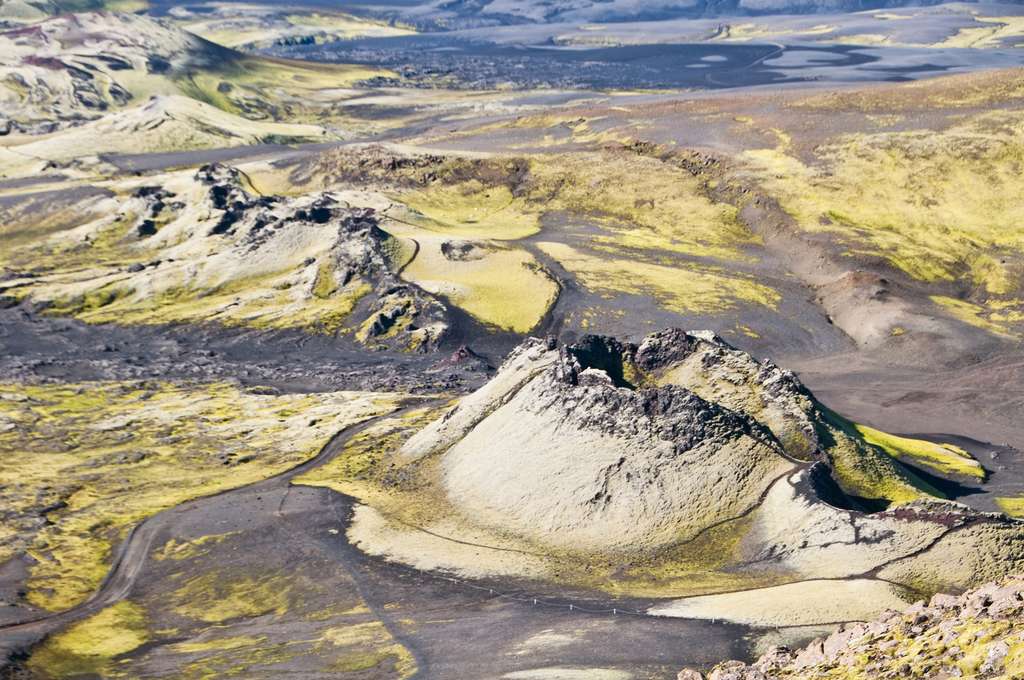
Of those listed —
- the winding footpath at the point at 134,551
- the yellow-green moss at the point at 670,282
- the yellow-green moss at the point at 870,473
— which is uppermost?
the yellow-green moss at the point at 870,473

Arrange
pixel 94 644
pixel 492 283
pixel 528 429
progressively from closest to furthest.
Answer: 1. pixel 94 644
2. pixel 528 429
3. pixel 492 283

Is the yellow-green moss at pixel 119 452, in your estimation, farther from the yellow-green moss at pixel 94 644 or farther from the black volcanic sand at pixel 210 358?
the black volcanic sand at pixel 210 358

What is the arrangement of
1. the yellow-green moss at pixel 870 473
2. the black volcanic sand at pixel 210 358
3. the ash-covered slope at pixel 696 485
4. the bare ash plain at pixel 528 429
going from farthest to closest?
the black volcanic sand at pixel 210 358
the yellow-green moss at pixel 870 473
the ash-covered slope at pixel 696 485
the bare ash plain at pixel 528 429

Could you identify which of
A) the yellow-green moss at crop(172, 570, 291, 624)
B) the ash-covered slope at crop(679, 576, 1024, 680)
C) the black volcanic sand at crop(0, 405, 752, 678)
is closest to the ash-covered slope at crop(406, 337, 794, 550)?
the black volcanic sand at crop(0, 405, 752, 678)

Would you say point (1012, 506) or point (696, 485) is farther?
point (1012, 506)

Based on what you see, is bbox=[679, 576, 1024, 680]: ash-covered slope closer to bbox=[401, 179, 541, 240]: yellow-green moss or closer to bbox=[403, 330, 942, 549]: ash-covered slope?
bbox=[403, 330, 942, 549]: ash-covered slope

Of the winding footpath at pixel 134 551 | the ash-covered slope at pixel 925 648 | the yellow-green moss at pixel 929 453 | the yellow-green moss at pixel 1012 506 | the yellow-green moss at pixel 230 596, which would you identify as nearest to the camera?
the ash-covered slope at pixel 925 648

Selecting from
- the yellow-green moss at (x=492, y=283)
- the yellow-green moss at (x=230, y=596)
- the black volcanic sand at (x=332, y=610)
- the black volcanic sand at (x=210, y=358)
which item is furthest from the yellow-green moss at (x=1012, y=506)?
the yellow-green moss at (x=492, y=283)

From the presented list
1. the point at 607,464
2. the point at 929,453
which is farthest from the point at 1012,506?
the point at 607,464

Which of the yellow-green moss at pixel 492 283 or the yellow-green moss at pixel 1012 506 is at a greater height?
the yellow-green moss at pixel 492 283

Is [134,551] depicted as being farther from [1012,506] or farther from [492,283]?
[492,283]
